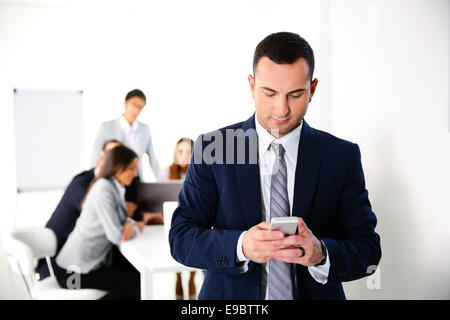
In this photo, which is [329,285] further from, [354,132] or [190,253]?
[354,132]

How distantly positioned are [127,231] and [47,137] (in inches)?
59.9

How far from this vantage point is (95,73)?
3234 mm

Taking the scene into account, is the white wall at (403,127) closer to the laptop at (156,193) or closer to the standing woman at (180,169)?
the laptop at (156,193)

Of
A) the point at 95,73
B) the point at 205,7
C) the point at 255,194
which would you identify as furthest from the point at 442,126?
the point at 95,73

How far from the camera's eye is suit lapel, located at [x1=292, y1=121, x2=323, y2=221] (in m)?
0.88

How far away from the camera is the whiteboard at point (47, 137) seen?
2957 mm

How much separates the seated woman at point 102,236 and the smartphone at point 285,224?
141cm

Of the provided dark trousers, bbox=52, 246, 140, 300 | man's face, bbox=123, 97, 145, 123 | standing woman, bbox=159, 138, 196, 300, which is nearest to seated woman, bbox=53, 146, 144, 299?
dark trousers, bbox=52, 246, 140, 300

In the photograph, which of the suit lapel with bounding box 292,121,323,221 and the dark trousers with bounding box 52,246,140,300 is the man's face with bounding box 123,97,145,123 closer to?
the dark trousers with bounding box 52,246,140,300

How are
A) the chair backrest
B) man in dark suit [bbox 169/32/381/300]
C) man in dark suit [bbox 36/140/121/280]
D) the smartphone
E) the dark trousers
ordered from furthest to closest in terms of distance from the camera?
man in dark suit [bbox 36/140/121/280]
the dark trousers
the chair backrest
man in dark suit [bbox 169/32/381/300]
the smartphone

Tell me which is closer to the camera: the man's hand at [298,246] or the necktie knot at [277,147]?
the man's hand at [298,246]

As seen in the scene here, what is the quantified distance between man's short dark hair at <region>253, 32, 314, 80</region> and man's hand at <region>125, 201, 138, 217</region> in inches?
62.7

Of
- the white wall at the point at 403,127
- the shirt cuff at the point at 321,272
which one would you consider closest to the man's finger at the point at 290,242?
the shirt cuff at the point at 321,272

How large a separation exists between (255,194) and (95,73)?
2719 millimetres
